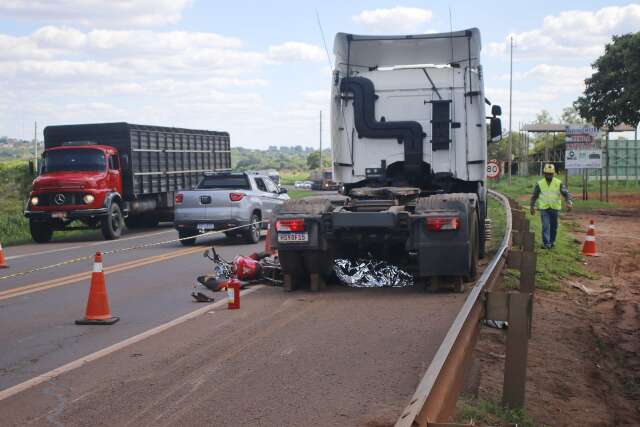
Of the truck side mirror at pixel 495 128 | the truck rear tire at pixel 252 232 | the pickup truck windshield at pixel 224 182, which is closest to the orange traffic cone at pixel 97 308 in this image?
the truck side mirror at pixel 495 128

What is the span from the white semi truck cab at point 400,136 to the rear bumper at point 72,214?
1128 centimetres

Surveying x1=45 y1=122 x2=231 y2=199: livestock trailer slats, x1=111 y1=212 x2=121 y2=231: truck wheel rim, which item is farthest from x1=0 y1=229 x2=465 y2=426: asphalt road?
x1=45 y1=122 x2=231 y2=199: livestock trailer slats

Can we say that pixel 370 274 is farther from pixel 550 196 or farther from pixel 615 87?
pixel 615 87

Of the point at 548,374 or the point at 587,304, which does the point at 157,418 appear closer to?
the point at 548,374

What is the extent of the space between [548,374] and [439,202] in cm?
346

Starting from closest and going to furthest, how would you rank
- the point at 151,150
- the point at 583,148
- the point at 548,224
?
the point at 548,224, the point at 151,150, the point at 583,148

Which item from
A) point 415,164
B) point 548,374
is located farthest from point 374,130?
point 548,374

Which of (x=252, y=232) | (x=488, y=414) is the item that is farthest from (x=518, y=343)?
(x=252, y=232)

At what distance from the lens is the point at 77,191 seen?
75.7ft

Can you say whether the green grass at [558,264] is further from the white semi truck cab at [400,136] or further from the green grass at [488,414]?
the green grass at [488,414]

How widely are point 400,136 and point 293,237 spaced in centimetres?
280

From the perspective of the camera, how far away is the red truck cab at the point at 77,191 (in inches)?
910

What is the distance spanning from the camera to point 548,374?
8.46 meters

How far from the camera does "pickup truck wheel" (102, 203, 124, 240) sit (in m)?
23.8
